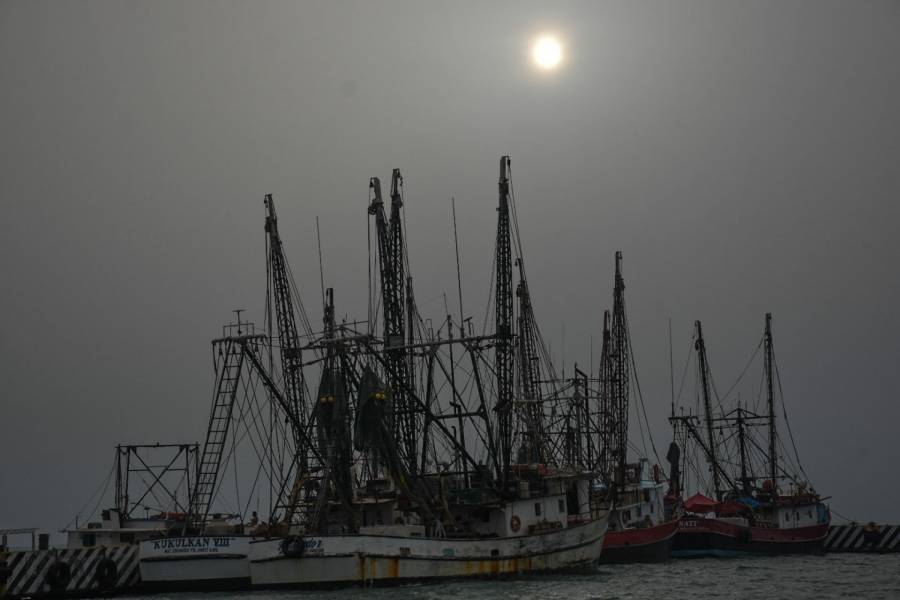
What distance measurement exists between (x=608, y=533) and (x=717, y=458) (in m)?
23.2

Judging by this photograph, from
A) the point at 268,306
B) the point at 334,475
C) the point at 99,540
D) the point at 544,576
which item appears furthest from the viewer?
the point at 268,306

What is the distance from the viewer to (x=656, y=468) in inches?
3081

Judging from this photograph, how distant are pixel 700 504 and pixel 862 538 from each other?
12569 mm

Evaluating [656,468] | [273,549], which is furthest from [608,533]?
[273,549]

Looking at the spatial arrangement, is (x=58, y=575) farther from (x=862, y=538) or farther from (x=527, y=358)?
(x=862, y=538)

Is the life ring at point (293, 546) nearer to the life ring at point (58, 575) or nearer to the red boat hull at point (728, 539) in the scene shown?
the life ring at point (58, 575)

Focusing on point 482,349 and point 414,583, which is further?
point 482,349

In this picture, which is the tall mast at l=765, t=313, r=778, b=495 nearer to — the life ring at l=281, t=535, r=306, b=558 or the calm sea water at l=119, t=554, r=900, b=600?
the calm sea water at l=119, t=554, r=900, b=600

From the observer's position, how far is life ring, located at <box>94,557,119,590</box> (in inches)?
1914

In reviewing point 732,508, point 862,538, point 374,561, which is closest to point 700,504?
point 732,508

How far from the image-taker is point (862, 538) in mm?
85000

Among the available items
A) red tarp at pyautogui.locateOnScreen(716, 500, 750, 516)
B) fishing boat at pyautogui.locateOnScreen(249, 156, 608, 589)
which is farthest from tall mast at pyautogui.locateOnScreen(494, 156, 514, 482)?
red tarp at pyautogui.locateOnScreen(716, 500, 750, 516)

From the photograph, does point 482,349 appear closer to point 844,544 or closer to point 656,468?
point 656,468

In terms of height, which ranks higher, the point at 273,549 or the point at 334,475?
the point at 334,475
